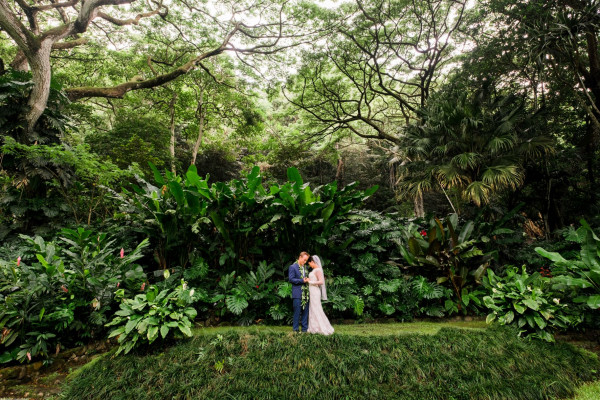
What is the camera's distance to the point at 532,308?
328cm

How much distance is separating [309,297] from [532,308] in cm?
268

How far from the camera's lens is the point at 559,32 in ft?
18.1

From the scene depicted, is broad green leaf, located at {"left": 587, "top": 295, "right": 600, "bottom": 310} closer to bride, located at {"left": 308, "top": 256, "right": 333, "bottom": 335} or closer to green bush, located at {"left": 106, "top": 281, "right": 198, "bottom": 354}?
bride, located at {"left": 308, "top": 256, "right": 333, "bottom": 335}

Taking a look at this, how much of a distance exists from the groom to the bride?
9cm

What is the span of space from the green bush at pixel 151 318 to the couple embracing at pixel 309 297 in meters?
1.25

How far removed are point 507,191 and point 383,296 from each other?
261 inches

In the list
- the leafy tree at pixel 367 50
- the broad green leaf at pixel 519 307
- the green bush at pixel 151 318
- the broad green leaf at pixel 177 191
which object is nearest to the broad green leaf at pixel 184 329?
the green bush at pixel 151 318

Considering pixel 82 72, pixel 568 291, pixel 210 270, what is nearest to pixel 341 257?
pixel 210 270

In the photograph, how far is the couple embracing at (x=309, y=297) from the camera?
137 inches

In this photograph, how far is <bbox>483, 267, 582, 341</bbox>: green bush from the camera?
3.30 m

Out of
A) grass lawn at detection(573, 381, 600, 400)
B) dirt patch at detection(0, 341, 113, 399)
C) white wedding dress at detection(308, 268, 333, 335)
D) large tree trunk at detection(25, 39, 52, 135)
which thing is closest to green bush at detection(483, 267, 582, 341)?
grass lawn at detection(573, 381, 600, 400)

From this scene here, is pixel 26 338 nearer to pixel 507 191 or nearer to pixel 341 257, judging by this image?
pixel 341 257

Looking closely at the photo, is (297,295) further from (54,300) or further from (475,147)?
(475,147)

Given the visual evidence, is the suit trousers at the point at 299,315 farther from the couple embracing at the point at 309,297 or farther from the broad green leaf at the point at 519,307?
the broad green leaf at the point at 519,307
